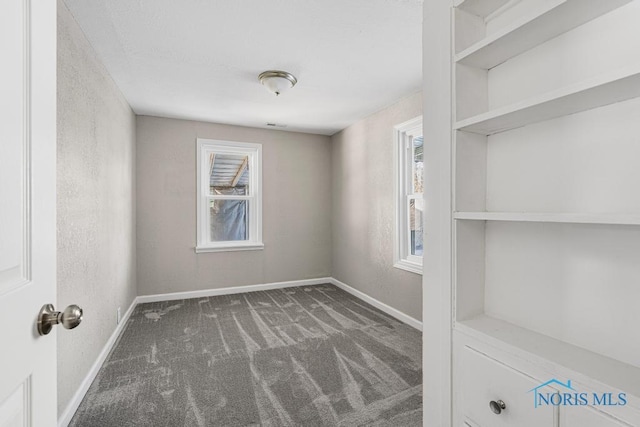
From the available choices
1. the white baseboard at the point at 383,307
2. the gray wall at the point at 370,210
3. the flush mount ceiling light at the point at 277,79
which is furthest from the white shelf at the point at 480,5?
the white baseboard at the point at 383,307

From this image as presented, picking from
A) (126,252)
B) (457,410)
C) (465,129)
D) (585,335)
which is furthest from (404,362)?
(126,252)

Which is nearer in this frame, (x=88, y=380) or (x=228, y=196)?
(x=88, y=380)

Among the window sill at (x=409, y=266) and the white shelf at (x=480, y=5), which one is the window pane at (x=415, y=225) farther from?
the white shelf at (x=480, y=5)

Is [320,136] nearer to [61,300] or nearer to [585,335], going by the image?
[61,300]

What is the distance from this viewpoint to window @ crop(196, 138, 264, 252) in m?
4.16

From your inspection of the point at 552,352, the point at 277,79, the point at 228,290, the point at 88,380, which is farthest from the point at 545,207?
the point at 228,290

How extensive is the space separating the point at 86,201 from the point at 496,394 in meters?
2.54

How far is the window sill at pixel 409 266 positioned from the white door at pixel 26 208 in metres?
2.84

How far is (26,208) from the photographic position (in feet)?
2.17

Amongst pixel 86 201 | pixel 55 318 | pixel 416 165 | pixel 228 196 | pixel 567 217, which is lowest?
pixel 55 318

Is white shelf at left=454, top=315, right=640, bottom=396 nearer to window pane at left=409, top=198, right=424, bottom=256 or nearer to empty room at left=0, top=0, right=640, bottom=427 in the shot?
empty room at left=0, top=0, right=640, bottom=427

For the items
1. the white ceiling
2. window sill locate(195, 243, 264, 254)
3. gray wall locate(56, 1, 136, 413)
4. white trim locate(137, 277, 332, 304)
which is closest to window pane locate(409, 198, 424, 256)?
the white ceiling

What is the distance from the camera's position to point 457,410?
1080 mm

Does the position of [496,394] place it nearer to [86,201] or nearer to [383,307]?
[86,201]
